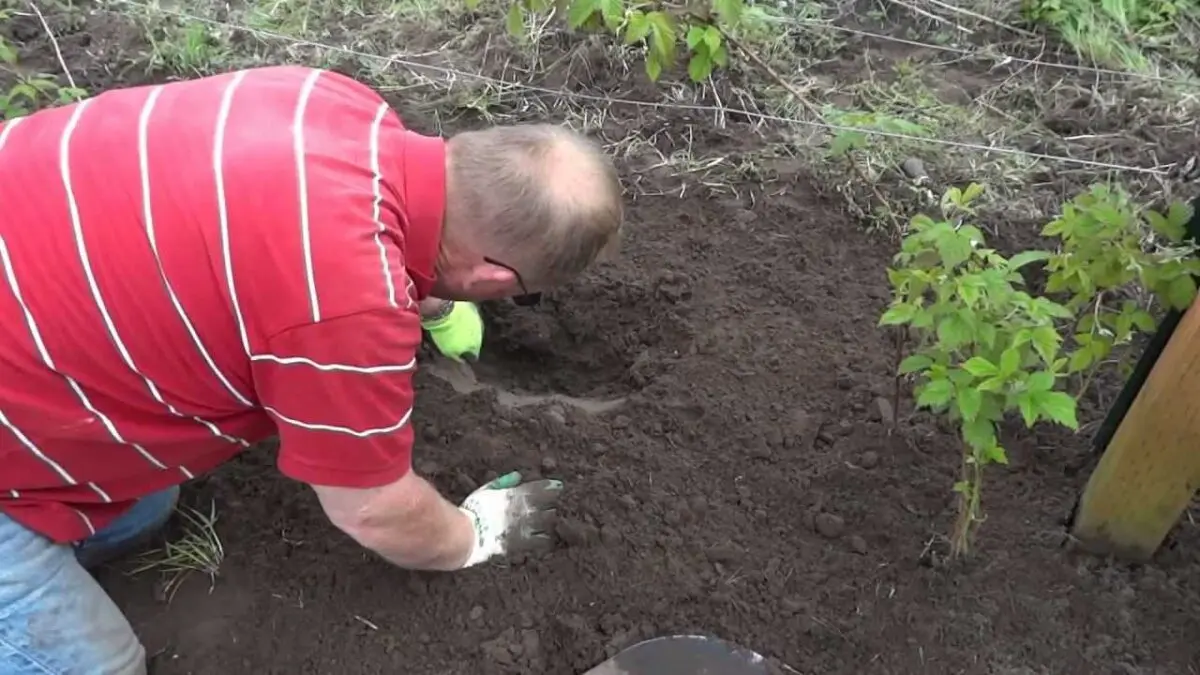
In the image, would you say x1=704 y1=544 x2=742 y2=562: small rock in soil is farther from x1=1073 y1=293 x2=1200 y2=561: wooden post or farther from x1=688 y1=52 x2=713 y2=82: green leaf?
x1=688 y1=52 x2=713 y2=82: green leaf

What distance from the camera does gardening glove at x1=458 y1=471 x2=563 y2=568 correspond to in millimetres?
2158

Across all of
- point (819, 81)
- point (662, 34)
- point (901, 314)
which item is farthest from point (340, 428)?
point (819, 81)

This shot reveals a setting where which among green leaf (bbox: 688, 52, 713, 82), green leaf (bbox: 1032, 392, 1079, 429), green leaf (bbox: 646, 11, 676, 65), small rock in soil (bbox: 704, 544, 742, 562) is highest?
green leaf (bbox: 646, 11, 676, 65)

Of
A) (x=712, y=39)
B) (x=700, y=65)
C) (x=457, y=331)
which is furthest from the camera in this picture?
(x=457, y=331)

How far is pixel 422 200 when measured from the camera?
1644mm

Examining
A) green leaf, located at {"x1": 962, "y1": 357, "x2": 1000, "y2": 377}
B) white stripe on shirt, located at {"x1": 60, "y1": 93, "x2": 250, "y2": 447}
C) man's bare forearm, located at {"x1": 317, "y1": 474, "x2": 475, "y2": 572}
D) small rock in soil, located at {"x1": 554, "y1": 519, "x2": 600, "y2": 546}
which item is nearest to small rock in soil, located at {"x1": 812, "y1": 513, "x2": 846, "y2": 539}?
small rock in soil, located at {"x1": 554, "y1": 519, "x2": 600, "y2": 546}

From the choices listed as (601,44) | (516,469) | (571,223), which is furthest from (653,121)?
(571,223)

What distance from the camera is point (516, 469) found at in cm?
235

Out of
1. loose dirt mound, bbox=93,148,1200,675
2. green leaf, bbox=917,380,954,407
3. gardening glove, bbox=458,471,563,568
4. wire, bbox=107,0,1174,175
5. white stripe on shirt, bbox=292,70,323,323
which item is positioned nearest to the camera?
white stripe on shirt, bbox=292,70,323,323

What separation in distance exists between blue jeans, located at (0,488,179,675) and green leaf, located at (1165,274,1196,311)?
6.26ft

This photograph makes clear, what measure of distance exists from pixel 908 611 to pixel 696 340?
0.83 m

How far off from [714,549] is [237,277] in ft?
3.58

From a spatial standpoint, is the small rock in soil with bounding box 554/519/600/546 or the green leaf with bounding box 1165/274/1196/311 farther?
the small rock in soil with bounding box 554/519/600/546

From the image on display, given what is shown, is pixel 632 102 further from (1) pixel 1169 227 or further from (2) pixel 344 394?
(2) pixel 344 394
